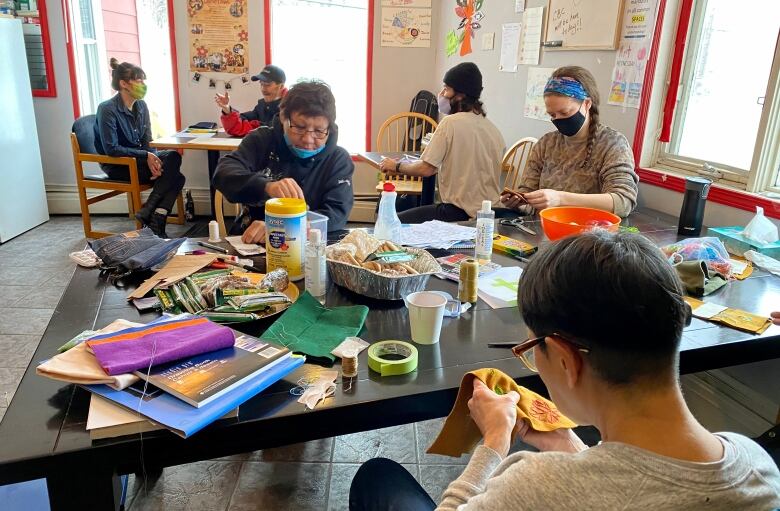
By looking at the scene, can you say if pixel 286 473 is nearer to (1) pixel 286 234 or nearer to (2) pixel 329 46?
(1) pixel 286 234

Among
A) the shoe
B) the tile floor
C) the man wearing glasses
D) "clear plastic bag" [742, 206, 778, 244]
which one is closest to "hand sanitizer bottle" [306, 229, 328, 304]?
the man wearing glasses

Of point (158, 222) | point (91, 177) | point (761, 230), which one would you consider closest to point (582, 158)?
point (761, 230)

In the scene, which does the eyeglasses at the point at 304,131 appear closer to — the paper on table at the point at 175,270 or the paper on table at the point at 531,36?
the paper on table at the point at 175,270

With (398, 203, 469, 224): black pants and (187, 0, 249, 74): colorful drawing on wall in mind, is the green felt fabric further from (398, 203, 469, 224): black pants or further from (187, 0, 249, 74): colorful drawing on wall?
(187, 0, 249, 74): colorful drawing on wall

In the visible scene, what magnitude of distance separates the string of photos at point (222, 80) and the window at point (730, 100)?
134 inches

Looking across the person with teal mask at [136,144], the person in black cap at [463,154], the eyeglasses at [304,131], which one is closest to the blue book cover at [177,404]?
the eyeglasses at [304,131]

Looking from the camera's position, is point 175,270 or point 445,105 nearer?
point 175,270

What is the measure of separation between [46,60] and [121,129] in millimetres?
999

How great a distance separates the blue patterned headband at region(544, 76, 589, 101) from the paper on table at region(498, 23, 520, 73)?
1392mm

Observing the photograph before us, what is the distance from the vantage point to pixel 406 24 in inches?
186

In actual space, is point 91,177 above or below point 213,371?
below

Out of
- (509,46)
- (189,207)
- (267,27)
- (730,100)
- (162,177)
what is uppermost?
(267,27)

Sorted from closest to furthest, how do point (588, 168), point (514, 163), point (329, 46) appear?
point (588, 168)
point (514, 163)
point (329, 46)

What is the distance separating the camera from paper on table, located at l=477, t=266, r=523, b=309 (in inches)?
Result: 53.5
